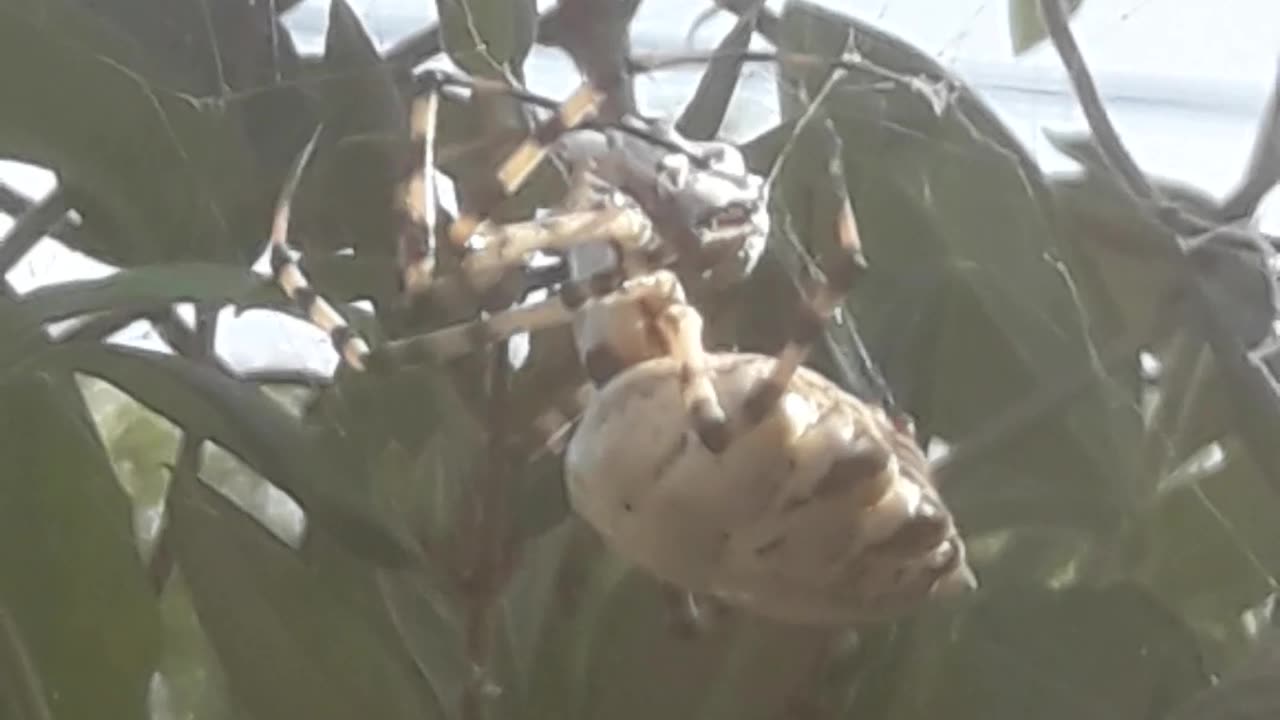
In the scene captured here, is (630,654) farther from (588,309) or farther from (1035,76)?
(1035,76)

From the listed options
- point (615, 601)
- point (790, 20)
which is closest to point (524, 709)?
point (615, 601)

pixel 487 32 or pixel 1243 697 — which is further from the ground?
pixel 487 32

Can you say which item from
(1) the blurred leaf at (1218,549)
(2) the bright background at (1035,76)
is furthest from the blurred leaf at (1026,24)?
(1) the blurred leaf at (1218,549)

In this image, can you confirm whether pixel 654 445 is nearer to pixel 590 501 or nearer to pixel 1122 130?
pixel 590 501

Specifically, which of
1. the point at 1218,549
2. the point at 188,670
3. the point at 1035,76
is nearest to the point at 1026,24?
the point at 1035,76

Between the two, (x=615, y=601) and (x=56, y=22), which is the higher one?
(x=56, y=22)

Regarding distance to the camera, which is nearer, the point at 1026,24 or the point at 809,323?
the point at 809,323

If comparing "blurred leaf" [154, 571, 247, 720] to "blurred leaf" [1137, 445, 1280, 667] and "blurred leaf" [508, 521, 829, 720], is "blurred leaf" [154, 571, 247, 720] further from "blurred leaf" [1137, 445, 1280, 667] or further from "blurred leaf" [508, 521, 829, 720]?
"blurred leaf" [1137, 445, 1280, 667]

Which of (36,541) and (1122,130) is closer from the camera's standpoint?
(36,541)
